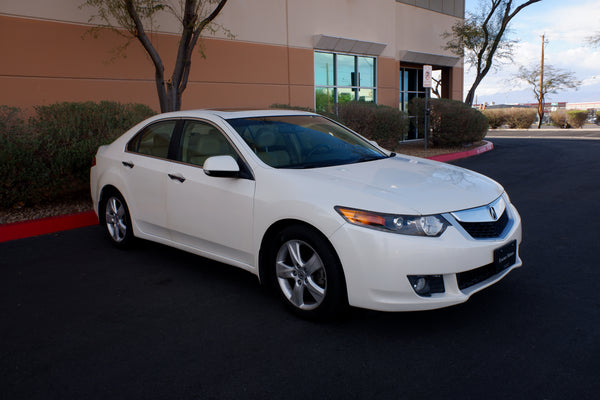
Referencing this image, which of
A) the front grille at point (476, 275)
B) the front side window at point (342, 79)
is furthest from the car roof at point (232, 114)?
the front side window at point (342, 79)

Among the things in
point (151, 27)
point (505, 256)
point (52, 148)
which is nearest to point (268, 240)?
point (505, 256)

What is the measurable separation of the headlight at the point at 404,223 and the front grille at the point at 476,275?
351 millimetres

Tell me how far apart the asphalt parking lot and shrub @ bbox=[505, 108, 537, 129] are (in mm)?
32312

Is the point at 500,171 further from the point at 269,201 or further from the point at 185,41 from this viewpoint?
the point at 269,201

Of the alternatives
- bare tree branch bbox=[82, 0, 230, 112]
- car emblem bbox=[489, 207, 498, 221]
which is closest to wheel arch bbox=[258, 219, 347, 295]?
car emblem bbox=[489, 207, 498, 221]

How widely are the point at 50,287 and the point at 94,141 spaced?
3588 millimetres

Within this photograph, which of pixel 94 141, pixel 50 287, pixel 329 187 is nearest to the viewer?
pixel 329 187

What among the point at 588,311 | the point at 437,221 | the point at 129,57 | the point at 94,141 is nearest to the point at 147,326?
the point at 437,221

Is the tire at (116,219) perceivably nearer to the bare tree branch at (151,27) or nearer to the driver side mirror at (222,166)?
the driver side mirror at (222,166)

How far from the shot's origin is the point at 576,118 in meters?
35.1

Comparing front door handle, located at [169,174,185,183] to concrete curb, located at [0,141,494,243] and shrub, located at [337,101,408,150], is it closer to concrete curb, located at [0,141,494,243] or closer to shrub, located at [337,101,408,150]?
concrete curb, located at [0,141,494,243]

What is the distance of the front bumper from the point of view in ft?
10.6

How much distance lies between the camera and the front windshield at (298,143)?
14.0ft

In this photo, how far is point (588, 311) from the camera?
147 inches
